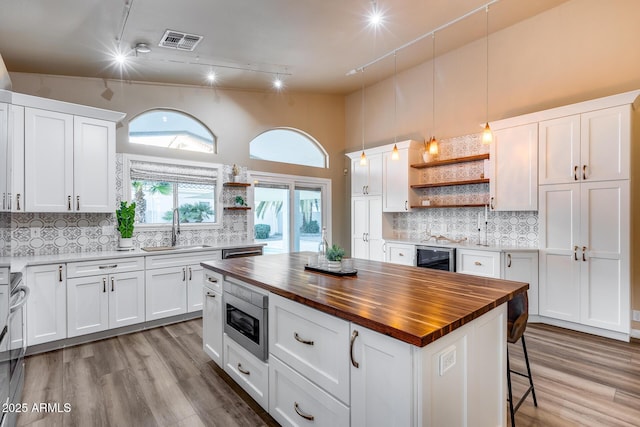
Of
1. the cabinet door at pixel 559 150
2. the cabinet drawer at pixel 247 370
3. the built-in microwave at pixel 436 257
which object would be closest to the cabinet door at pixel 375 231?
the built-in microwave at pixel 436 257

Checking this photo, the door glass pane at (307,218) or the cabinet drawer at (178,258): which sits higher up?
the door glass pane at (307,218)

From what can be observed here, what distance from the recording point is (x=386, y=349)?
1301mm

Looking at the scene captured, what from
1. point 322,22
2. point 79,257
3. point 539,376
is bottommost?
point 539,376

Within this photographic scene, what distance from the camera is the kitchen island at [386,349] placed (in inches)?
49.1

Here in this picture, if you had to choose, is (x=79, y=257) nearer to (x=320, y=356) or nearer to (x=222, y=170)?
(x=222, y=170)

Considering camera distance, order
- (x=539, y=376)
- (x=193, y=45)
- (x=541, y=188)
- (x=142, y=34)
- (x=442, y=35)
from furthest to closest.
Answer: (x=442, y=35) < (x=541, y=188) < (x=193, y=45) < (x=142, y=34) < (x=539, y=376)

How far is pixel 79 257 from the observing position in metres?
3.21

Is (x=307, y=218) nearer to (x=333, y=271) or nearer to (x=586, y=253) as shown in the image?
(x=333, y=271)

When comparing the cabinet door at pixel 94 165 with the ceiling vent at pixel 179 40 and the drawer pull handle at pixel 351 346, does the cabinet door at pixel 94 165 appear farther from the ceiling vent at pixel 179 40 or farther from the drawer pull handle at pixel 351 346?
the drawer pull handle at pixel 351 346

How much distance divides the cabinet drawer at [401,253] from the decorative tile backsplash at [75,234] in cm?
284

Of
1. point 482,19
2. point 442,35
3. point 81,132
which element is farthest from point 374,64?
point 81,132

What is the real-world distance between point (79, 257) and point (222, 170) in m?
2.21

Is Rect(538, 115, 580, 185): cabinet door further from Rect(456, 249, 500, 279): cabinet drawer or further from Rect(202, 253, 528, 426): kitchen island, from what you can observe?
Rect(202, 253, 528, 426): kitchen island

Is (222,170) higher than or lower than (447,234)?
higher
